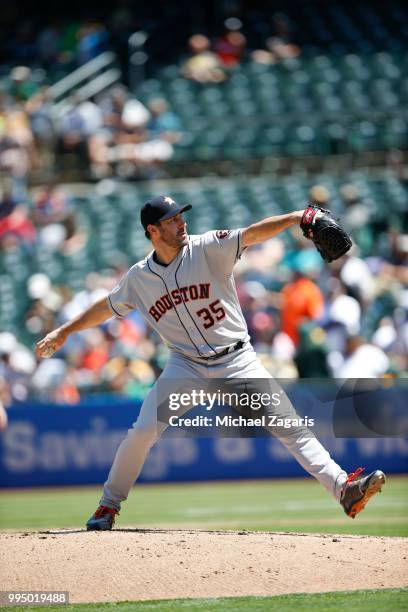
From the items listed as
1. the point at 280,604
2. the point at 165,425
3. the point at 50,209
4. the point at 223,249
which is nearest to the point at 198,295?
the point at 223,249

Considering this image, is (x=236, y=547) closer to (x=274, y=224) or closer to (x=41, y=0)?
(x=274, y=224)

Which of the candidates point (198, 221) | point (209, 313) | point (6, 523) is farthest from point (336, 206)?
point (209, 313)

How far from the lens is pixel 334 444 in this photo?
12.1 metres

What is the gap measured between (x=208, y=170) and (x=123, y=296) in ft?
32.8

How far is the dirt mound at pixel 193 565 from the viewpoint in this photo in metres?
5.81

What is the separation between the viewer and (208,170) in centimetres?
1673

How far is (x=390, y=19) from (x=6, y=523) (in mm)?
12579

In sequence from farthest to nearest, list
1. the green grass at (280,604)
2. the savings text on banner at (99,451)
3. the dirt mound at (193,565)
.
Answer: the savings text on banner at (99,451)
the dirt mound at (193,565)
the green grass at (280,604)

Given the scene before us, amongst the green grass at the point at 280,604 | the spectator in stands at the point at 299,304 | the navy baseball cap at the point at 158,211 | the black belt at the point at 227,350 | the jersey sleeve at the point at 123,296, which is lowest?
the spectator in stands at the point at 299,304

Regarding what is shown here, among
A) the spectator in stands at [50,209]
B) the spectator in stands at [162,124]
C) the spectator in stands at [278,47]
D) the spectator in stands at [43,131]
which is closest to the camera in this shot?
the spectator in stands at [50,209]

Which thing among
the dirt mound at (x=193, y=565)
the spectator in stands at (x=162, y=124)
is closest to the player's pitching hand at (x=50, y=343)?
the dirt mound at (x=193, y=565)

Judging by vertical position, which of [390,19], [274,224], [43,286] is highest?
[274,224]

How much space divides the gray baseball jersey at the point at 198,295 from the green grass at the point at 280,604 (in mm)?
1675

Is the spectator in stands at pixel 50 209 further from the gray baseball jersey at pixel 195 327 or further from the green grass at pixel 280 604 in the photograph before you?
the green grass at pixel 280 604
